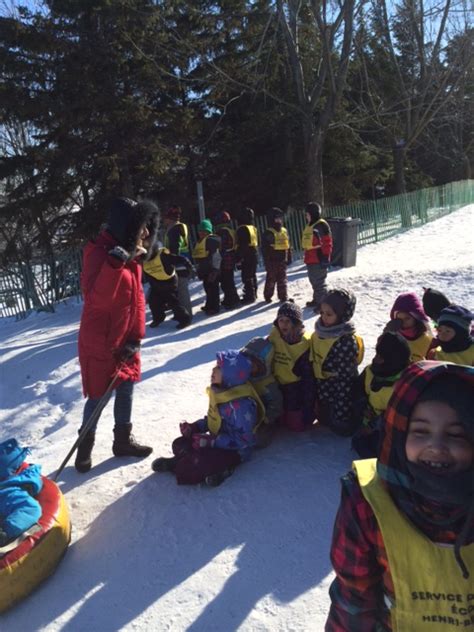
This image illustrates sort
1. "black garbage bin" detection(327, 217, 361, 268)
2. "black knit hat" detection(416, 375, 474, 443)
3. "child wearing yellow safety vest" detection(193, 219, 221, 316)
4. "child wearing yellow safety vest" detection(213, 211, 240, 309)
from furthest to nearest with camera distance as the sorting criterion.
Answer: "black garbage bin" detection(327, 217, 361, 268) → "child wearing yellow safety vest" detection(213, 211, 240, 309) → "child wearing yellow safety vest" detection(193, 219, 221, 316) → "black knit hat" detection(416, 375, 474, 443)

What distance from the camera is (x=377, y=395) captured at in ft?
10.4

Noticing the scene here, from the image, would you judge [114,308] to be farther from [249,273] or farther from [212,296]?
[249,273]

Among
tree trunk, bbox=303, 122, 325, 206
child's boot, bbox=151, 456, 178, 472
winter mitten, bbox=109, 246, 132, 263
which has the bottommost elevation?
child's boot, bbox=151, 456, 178, 472

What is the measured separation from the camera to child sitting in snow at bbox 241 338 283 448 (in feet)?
11.5

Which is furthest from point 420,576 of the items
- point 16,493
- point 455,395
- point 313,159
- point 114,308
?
point 313,159

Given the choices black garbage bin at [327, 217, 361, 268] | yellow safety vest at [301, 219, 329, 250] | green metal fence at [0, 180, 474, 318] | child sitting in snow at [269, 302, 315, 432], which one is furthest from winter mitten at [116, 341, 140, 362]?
green metal fence at [0, 180, 474, 318]

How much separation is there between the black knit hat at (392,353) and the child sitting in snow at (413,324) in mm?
729

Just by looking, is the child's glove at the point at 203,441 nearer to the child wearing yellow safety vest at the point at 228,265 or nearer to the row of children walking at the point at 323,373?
the row of children walking at the point at 323,373

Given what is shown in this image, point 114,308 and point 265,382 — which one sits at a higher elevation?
point 114,308

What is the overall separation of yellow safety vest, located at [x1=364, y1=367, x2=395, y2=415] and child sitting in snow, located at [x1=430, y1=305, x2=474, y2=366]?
55cm

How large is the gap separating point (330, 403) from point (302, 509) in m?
0.92

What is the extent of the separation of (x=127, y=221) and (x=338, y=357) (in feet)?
5.78

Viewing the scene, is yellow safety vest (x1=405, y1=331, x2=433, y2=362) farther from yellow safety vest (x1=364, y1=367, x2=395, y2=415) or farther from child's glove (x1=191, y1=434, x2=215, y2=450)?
child's glove (x1=191, y1=434, x2=215, y2=450)

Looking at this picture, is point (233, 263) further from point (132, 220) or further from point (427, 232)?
point (427, 232)
